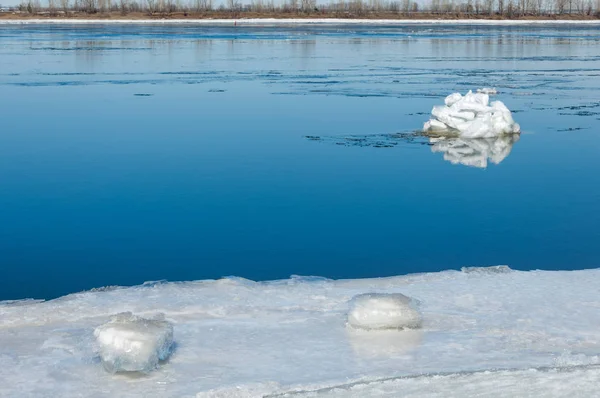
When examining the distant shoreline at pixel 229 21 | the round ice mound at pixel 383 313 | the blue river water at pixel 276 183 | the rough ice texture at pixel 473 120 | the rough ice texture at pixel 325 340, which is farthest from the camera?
the distant shoreline at pixel 229 21

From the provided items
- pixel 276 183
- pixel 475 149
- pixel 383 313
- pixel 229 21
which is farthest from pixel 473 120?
pixel 229 21

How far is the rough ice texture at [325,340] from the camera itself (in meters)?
3.00

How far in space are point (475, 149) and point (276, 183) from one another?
254 centimetres

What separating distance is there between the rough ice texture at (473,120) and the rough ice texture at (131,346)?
629 centimetres

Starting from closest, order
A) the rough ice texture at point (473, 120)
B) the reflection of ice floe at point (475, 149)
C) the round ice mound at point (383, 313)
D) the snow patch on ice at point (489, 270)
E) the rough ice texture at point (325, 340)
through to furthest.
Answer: the rough ice texture at point (325, 340), the round ice mound at point (383, 313), the snow patch on ice at point (489, 270), the reflection of ice floe at point (475, 149), the rough ice texture at point (473, 120)

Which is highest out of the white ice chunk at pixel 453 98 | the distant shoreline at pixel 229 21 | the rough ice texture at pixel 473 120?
the distant shoreline at pixel 229 21

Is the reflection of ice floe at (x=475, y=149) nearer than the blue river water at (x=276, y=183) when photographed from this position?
No

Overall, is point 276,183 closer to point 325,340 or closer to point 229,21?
point 325,340

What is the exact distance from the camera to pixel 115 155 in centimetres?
784

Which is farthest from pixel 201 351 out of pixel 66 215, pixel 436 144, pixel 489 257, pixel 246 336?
pixel 436 144

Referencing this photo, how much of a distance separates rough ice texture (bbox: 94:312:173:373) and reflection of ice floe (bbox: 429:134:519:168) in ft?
16.2

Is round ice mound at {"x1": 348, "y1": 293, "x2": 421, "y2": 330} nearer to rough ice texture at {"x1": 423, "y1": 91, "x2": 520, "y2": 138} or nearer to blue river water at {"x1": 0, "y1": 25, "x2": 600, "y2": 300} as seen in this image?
blue river water at {"x1": 0, "y1": 25, "x2": 600, "y2": 300}

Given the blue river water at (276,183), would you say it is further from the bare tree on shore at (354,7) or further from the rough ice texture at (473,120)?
the bare tree on shore at (354,7)

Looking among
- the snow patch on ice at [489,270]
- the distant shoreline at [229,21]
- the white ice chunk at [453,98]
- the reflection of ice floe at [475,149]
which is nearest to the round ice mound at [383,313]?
the snow patch on ice at [489,270]
